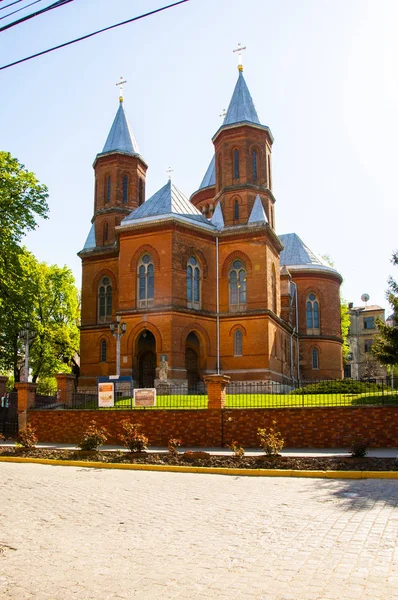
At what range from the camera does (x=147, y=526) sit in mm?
7660

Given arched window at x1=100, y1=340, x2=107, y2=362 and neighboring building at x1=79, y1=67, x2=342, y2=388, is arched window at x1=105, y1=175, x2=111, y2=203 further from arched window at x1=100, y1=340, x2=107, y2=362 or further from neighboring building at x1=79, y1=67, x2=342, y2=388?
arched window at x1=100, y1=340, x2=107, y2=362

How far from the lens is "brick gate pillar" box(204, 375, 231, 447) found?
1802cm

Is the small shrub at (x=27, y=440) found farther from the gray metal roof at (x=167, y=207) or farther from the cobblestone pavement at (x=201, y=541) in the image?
the gray metal roof at (x=167, y=207)

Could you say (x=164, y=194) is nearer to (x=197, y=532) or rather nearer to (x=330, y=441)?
(x=330, y=441)

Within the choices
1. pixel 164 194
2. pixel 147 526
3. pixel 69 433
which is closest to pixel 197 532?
pixel 147 526

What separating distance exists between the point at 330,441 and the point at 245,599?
12651 mm

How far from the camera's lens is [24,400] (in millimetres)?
21953

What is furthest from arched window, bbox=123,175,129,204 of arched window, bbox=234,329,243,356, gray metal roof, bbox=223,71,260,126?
arched window, bbox=234,329,243,356

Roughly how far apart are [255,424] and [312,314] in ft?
94.2

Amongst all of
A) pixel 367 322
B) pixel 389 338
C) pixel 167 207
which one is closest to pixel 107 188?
pixel 167 207

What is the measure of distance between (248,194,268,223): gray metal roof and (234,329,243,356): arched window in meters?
6.56

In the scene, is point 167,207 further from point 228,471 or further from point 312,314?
point 228,471

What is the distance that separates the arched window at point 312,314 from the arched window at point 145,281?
56.8 feet

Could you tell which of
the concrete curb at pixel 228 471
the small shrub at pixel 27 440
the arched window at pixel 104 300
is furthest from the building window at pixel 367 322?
the concrete curb at pixel 228 471
